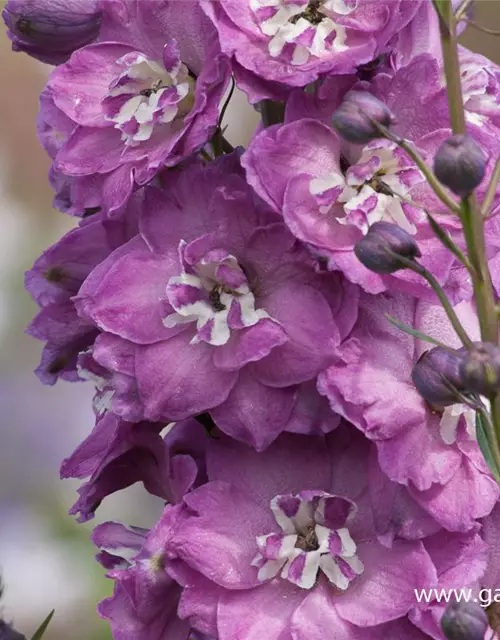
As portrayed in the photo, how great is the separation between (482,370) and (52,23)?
0.87 ft

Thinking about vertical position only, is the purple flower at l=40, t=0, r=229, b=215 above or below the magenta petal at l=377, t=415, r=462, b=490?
above

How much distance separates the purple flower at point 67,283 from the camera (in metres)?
0.48

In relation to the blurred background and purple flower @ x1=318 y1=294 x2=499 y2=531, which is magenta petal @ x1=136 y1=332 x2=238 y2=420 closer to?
purple flower @ x1=318 y1=294 x2=499 y2=531

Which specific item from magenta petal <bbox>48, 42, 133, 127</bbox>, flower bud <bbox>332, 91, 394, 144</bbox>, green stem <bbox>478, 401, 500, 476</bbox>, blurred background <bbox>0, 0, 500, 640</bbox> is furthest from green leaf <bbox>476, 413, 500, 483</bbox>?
blurred background <bbox>0, 0, 500, 640</bbox>

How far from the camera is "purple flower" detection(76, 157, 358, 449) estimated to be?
0.42 meters

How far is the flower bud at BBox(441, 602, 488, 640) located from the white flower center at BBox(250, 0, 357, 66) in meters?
0.21

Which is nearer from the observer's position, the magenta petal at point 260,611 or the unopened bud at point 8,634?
the magenta petal at point 260,611

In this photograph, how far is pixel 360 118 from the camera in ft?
1.22

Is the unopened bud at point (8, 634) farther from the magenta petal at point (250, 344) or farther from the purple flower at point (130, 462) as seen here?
the magenta petal at point (250, 344)

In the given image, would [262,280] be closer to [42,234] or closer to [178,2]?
[178,2]

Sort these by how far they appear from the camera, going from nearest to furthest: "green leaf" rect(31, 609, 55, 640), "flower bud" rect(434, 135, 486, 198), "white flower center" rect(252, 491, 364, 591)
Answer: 1. "flower bud" rect(434, 135, 486, 198)
2. "white flower center" rect(252, 491, 364, 591)
3. "green leaf" rect(31, 609, 55, 640)

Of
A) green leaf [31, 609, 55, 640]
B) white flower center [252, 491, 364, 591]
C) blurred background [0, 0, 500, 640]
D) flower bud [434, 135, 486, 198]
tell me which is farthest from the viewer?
blurred background [0, 0, 500, 640]

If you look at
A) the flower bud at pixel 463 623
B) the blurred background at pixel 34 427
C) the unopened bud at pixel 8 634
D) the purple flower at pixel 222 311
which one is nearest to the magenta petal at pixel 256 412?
the purple flower at pixel 222 311

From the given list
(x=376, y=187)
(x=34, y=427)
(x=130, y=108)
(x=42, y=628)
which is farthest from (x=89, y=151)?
(x=34, y=427)
